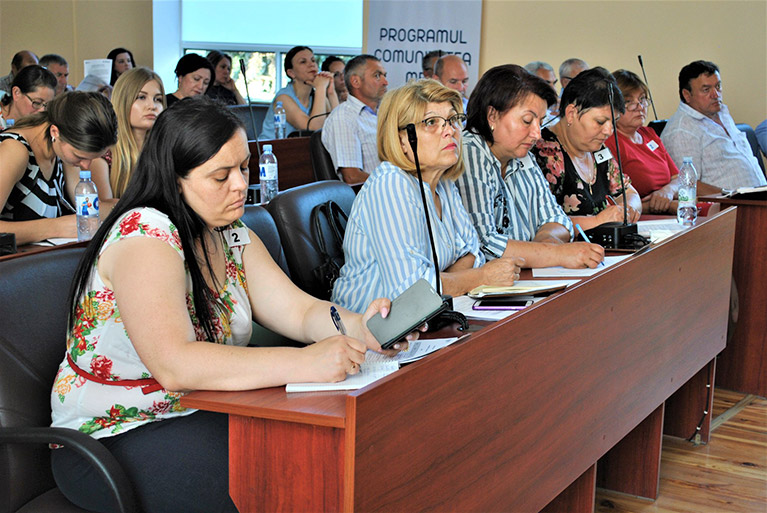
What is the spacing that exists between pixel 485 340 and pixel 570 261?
904 mm

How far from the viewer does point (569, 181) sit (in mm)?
3023

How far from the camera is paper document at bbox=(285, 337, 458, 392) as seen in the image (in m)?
1.22

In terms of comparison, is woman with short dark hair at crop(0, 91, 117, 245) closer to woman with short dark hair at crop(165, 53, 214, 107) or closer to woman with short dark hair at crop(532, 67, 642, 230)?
woman with short dark hair at crop(532, 67, 642, 230)

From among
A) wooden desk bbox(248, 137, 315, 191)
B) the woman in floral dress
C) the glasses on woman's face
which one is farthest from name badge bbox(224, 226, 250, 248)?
wooden desk bbox(248, 137, 315, 191)

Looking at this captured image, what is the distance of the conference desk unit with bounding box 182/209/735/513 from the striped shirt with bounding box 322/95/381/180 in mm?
2101

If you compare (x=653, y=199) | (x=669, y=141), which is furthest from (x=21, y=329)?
(x=669, y=141)

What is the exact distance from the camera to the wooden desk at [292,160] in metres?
4.49

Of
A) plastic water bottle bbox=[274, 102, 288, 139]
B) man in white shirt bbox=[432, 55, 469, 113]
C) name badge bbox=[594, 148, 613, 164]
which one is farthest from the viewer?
plastic water bottle bbox=[274, 102, 288, 139]

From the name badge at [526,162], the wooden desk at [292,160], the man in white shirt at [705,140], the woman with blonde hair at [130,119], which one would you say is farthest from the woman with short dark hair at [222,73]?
the name badge at [526,162]

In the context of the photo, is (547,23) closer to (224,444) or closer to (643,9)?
(643,9)

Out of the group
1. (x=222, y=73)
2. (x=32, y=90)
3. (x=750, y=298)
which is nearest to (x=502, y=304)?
(x=750, y=298)

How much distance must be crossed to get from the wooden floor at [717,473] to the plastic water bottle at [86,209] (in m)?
1.70

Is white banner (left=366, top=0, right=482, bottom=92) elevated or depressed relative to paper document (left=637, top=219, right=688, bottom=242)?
elevated

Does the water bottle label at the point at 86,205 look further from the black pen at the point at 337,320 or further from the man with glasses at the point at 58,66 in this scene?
the man with glasses at the point at 58,66
